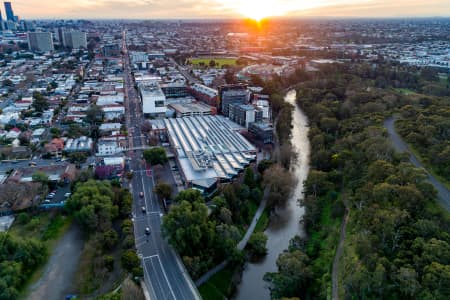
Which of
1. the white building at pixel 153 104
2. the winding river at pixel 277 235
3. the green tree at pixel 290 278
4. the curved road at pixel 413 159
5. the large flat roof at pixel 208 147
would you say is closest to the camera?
the green tree at pixel 290 278

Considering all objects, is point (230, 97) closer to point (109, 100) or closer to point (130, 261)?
point (109, 100)

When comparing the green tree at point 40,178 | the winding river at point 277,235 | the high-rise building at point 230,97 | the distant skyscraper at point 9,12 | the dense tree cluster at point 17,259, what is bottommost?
the winding river at point 277,235

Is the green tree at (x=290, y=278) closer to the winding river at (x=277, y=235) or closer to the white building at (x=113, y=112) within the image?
the winding river at (x=277, y=235)

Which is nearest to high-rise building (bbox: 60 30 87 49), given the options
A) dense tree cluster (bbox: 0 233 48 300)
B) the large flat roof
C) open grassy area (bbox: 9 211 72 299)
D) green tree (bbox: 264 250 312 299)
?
the large flat roof

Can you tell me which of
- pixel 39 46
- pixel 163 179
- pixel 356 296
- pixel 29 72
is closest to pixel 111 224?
pixel 163 179

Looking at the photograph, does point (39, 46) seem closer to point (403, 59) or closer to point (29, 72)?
point (29, 72)

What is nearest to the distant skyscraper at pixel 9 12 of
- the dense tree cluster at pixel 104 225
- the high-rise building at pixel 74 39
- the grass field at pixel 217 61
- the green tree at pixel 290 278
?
the high-rise building at pixel 74 39
